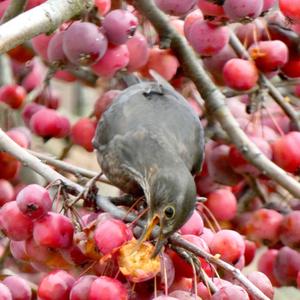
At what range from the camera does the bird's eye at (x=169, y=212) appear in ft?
6.26

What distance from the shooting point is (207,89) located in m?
2.65

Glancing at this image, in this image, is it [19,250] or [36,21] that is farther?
[19,250]

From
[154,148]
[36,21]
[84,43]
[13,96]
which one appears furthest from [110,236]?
[13,96]

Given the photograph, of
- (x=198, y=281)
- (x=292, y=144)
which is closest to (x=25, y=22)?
(x=198, y=281)

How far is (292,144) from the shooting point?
253 cm

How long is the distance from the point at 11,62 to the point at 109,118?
0.83 meters

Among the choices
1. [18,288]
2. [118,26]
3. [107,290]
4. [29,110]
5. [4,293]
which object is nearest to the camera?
[107,290]

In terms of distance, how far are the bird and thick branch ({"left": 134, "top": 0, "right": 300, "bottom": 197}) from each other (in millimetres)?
84

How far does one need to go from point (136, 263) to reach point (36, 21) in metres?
0.53

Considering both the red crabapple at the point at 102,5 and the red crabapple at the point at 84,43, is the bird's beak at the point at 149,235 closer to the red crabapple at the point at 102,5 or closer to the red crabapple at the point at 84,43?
the red crabapple at the point at 84,43

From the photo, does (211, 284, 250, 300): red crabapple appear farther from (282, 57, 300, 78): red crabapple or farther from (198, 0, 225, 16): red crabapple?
(282, 57, 300, 78): red crabapple

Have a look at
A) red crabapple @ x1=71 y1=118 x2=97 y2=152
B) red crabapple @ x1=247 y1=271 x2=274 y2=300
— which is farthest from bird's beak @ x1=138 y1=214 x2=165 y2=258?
red crabapple @ x1=71 y1=118 x2=97 y2=152

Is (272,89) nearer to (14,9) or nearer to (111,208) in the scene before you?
(14,9)

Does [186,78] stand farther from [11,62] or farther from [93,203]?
[93,203]
